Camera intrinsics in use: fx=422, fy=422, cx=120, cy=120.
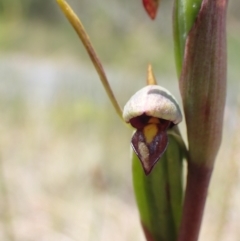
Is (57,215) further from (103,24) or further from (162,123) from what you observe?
(103,24)

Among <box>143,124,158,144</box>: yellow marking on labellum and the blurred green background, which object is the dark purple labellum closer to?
<box>143,124,158,144</box>: yellow marking on labellum

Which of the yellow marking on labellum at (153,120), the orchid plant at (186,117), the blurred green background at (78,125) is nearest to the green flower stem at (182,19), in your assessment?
the orchid plant at (186,117)

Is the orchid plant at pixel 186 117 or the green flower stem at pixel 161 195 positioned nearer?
the orchid plant at pixel 186 117

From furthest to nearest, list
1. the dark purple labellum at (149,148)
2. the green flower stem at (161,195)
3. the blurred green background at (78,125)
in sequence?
the blurred green background at (78,125), the green flower stem at (161,195), the dark purple labellum at (149,148)

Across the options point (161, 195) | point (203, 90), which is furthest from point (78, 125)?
point (203, 90)

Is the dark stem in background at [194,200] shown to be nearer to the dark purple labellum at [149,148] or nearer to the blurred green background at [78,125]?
the dark purple labellum at [149,148]

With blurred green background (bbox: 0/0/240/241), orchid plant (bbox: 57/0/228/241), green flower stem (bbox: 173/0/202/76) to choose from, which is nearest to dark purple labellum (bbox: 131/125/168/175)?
orchid plant (bbox: 57/0/228/241)

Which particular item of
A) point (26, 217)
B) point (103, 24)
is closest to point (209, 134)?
point (26, 217)
